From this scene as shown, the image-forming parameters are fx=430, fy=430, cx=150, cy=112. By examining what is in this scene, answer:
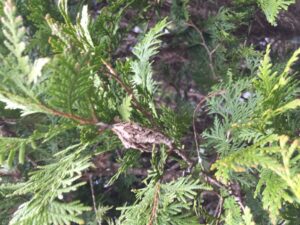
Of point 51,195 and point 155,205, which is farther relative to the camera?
point 155,205

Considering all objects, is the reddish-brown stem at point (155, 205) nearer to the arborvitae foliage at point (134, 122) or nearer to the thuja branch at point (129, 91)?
the arborvitae foliage at point (134, 122)

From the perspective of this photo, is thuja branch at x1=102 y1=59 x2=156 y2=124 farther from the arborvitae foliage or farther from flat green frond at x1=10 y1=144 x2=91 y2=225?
flat green frond at x1=10 y1=144 x2=91 y2=225

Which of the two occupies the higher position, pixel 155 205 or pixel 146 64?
pixel 146 64

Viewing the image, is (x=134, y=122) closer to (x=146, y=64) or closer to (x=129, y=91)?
(x=129, y=91)

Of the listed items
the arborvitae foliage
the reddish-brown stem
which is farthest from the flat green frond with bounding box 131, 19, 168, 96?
the reddish-brown stem

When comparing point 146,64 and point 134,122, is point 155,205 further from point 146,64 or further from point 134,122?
point 146,64

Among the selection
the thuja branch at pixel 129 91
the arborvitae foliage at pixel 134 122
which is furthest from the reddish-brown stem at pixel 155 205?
the thuja branch at pixel 129 91

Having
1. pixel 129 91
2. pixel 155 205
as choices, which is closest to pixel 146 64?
pixel 129 91

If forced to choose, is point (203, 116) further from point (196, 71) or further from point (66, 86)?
point (66, 86)

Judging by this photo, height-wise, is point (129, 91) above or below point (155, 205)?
above
